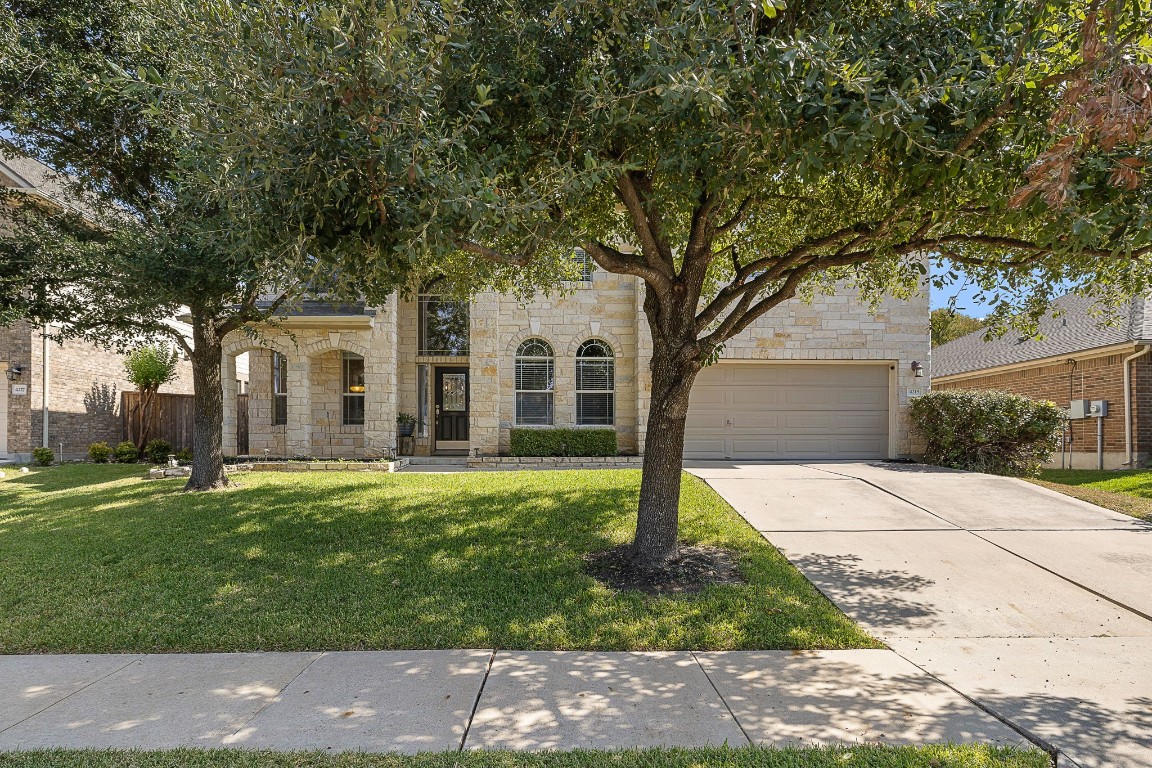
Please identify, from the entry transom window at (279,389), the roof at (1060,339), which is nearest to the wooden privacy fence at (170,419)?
the entry transom window at (279,389)

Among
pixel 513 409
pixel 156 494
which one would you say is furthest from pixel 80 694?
pixel 513 409

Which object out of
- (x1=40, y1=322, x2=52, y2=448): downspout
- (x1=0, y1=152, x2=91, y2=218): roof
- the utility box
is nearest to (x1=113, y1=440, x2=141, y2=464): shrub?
(x1=40, y1=322, x2=52, y2=448): downspout

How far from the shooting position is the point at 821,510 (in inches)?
314

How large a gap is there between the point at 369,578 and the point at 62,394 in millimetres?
14376

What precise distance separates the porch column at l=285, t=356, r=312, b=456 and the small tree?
4.13 meters

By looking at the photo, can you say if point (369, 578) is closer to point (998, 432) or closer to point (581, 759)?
point (581, 759)

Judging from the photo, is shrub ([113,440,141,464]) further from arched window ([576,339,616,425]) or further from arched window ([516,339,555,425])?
arched window ([576,339,616,425])

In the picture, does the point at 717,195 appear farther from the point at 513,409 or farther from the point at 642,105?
the point at 513,409

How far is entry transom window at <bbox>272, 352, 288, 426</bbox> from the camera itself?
1441 centimetres

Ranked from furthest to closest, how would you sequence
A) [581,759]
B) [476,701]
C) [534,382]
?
[534,382]
[476,701]
[581,759]

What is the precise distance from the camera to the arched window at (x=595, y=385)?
44.9 feet

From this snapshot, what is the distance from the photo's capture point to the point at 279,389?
14.6m

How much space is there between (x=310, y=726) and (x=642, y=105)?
187 inches

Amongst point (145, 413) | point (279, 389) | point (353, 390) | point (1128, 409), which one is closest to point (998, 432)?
point (1128, 409)
